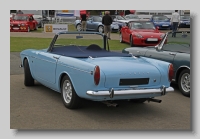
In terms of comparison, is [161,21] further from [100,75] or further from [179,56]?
[100,75]

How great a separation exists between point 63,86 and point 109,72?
3.58 feet

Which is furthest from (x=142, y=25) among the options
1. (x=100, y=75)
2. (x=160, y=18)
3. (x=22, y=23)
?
(x=160, y=18)

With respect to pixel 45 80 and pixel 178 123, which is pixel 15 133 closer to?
pixel 45 80

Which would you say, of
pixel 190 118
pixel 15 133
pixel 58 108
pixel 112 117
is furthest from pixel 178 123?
pixel 15 133

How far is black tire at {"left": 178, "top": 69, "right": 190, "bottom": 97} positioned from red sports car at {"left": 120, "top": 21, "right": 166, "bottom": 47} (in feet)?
23.5

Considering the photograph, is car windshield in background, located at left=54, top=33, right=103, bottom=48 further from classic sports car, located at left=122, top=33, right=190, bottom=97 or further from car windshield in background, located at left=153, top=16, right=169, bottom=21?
car windshield in background, located at left=153, top=16, right=169, bottom=21

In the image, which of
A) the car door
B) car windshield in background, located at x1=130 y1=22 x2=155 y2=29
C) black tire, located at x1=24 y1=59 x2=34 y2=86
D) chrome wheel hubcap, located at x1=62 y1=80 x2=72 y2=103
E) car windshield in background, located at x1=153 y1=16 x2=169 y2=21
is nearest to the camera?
chrome wheel hubcap, located at x1=62 y1=80 x2=72 y2=103

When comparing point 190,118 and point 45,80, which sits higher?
point 45,80

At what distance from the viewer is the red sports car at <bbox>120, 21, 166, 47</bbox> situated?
1424 cm

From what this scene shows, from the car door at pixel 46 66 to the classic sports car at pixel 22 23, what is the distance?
50.3 ft

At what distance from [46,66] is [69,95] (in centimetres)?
99

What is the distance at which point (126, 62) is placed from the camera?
224 inches

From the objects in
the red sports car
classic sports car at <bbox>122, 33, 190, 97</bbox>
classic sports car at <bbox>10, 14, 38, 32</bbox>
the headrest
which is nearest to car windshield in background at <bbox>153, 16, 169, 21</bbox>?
classic sports car at <bbox>10, 14, 38, 32</bbox>

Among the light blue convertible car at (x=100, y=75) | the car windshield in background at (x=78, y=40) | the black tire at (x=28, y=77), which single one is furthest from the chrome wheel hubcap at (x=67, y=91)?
the black tire at (x=28, y=77)
